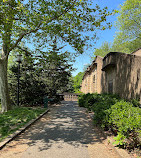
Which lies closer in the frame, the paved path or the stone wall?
the paved path

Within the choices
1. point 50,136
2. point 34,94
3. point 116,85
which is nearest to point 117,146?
point 50,136

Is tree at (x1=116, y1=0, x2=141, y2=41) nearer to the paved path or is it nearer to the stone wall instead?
the stone wall

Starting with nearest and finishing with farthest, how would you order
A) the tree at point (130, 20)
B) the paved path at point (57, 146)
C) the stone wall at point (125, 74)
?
the paved path at point (57, 146) → the stone wall at point (125, 74) → the tree at point (130, 20)

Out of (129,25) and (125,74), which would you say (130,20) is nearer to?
(129,25)

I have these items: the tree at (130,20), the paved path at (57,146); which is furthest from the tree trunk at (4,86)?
the tree at (130,20)

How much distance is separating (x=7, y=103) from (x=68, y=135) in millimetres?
6630

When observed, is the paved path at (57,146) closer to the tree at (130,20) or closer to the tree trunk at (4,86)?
the tree trunk at (4,86)

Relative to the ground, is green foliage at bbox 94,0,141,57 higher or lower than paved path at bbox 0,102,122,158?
higher

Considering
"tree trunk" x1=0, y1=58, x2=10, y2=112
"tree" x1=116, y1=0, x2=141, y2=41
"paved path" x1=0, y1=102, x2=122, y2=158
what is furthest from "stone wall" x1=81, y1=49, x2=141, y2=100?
"tree" x1=116, y1=0, x2=141, y2=41

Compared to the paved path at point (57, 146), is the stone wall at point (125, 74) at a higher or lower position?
higher

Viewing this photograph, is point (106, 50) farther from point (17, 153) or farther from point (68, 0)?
point (17, 153)

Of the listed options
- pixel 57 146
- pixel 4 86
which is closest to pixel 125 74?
pixel 57 146

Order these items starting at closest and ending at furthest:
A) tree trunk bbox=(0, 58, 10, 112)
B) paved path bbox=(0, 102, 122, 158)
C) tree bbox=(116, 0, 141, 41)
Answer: paved path bbox=(0, 102, 122, 158) → tree trunk bbox=(0, 58, 10, 112) → tree bbox=(116, 0, 141, 41)

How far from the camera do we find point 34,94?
1322 cm
